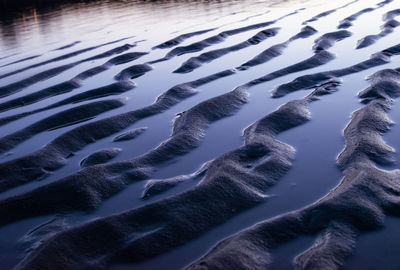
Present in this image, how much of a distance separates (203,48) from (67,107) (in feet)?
8.44

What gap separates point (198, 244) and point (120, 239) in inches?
13.7

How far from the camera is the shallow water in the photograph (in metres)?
2.36

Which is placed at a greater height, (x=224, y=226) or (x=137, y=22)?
(x=224, y=226)

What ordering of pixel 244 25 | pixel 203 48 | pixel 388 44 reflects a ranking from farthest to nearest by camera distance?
pixel 244 25
pixel 203 48
pixel 388 44

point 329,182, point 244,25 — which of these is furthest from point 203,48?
point 329,182

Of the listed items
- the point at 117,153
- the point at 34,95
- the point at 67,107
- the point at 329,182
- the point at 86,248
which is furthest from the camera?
the point at 34,95

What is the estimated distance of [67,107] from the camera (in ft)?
14.4

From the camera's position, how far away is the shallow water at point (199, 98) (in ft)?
7.75

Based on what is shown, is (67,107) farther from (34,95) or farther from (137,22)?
(137,22)

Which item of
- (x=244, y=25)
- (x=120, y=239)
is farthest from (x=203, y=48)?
(x=120, y=239)

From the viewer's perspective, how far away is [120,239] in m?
2.27

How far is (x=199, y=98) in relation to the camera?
440 cm

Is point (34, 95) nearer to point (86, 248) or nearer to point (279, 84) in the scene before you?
point (279, 84)

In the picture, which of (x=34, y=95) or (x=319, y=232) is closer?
(x=319, y=232)
